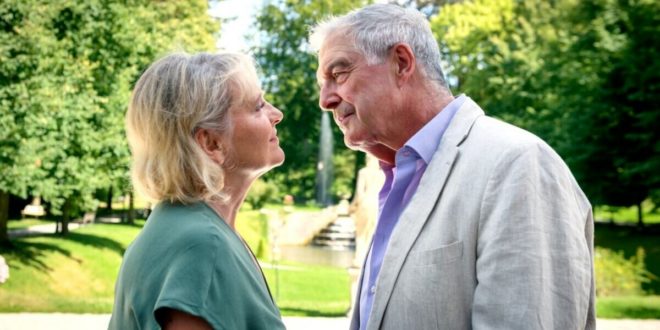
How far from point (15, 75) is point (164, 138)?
550 inches

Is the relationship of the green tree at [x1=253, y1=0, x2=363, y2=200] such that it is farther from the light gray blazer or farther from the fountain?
the light gray blazer

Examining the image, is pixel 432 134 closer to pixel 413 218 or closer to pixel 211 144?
pixel 413 218

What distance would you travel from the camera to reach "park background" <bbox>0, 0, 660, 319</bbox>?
1480 centimetres

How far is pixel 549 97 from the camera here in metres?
25.0

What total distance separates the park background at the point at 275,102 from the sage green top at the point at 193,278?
6.40 m

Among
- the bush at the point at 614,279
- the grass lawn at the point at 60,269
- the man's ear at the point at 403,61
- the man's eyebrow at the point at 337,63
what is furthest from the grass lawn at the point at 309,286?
the man's ear at the point at 403,61

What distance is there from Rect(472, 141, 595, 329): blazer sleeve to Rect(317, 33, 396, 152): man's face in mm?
530

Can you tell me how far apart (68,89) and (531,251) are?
14.7m

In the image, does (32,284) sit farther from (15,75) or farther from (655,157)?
(655,157)

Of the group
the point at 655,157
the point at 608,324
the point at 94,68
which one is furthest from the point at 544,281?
the point at 655,157

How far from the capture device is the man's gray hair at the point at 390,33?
2238 mm

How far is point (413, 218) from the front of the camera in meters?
2.00

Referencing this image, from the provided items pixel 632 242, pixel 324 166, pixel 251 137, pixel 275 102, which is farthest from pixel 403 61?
pixel 324 166

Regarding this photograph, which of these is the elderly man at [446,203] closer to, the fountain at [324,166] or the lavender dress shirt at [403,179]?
the lavender dress shirt at [403,179]
